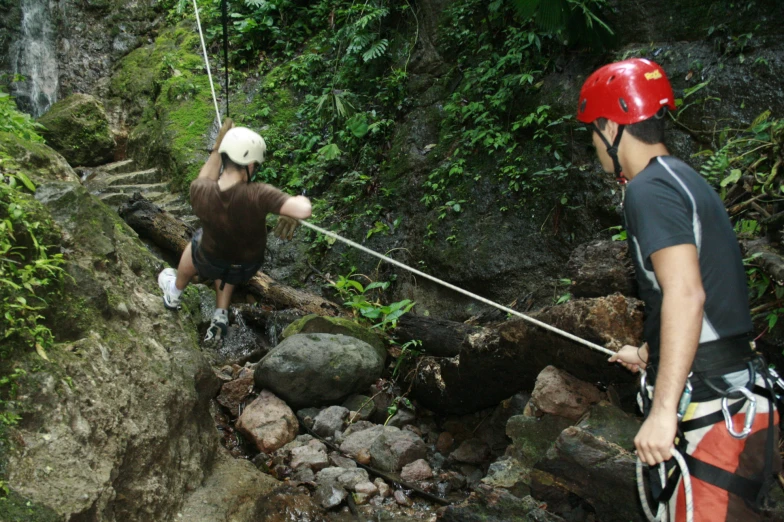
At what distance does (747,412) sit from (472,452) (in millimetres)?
3848

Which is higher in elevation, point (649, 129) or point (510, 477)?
point (649, 129)

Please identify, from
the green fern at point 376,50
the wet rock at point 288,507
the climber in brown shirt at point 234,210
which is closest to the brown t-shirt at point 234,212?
the climber in brown shirt at point 234,210

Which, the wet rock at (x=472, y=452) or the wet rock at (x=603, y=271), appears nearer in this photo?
the wet rock at (x=603, y=271)

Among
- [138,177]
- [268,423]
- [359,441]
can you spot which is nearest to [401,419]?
[359,441]

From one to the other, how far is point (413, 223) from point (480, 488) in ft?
16.7

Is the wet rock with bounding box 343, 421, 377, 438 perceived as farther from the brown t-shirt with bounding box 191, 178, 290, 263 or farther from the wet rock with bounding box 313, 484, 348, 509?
the brown t-shirt with bounding box 191, 178, 290, 263

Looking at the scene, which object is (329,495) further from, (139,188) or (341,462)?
(139,188)

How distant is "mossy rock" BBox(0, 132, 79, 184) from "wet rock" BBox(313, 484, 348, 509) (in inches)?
126

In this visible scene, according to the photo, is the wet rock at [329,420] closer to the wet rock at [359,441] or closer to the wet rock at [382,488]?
the wet rock at [359,441]

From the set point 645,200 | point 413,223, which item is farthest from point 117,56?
point 645,200

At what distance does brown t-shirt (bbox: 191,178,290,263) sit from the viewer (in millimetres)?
3996

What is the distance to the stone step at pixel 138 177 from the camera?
1107cm

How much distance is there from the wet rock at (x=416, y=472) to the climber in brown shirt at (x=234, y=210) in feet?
7.85

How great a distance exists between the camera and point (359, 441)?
5750 millimetres
